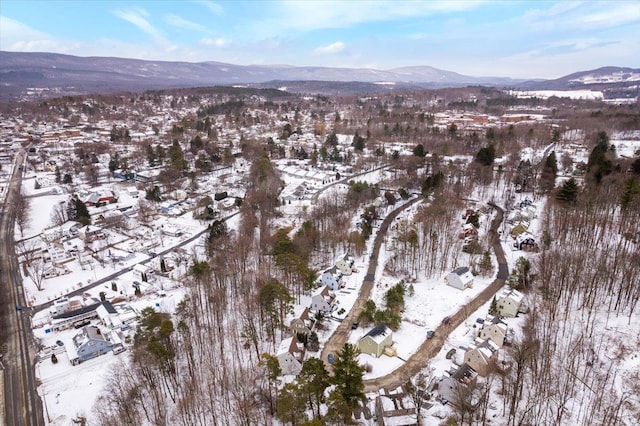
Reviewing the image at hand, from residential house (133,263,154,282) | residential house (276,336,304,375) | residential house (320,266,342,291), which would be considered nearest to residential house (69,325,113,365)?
residential house (133,263,154,282)

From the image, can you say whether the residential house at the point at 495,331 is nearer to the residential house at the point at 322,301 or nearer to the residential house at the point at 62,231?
the residential house at the point at 322,301

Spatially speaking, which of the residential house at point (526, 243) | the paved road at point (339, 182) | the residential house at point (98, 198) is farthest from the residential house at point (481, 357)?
the residential house at point (98, 198)

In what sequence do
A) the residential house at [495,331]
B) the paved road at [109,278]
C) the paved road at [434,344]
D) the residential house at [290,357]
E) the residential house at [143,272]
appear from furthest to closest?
1. the residential house at [143,272]
2. the paved road at [109,278]
3. the residential house at [495,331]
4. the residential house at [290,357]
5. the paved road at [434,344]

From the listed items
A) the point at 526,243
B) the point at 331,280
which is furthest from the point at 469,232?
the point at 331,280

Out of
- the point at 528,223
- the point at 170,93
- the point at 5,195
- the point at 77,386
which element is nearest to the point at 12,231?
the point at 5,195

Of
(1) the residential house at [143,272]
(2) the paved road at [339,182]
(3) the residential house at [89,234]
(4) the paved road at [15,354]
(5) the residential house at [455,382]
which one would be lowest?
(4) the paved road at [15,354]

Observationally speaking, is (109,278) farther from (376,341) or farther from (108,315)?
(376,341)

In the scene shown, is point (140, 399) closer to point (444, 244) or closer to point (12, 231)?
point (444, 244)

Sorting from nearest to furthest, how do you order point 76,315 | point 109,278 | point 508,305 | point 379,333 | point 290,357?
1. point 290,357
2. point 379,333
3. point 508,305
4. point 76,315
5. point 109,278
